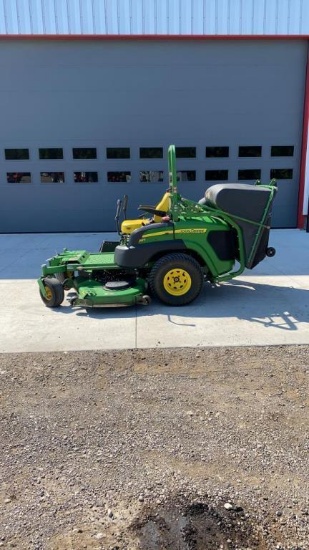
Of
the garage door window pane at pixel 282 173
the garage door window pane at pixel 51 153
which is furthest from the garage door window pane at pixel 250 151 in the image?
the garage door window pane at pixel 51 153

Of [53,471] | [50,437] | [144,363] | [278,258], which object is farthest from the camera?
[278,258]

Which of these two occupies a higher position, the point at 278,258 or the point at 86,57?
the point at 86,57

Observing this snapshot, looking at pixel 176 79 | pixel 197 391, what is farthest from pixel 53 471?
pixel 176 79

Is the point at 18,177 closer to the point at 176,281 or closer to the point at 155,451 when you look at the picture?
the point at 176,281

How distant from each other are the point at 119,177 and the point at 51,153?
1.87 metres

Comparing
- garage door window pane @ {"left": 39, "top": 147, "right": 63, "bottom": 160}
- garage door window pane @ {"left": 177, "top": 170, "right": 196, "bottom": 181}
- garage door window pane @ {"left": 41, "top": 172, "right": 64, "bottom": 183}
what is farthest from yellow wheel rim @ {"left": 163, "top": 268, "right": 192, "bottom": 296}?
garage door window pane @ {"left": 39, "top": 147, "right": 63, "bottom": 160}

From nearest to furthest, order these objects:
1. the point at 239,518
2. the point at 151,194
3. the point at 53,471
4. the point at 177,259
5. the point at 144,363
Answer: the point at 239,518, the point at 53,471, the point at 144,363, the point at 177,259, the point at 151,194

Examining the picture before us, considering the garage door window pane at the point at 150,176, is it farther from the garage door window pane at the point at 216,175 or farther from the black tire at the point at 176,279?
the black tire at the point at 176,279

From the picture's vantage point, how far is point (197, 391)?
365cm

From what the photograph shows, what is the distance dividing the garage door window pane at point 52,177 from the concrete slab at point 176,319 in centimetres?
480

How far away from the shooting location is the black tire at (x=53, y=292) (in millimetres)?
5664

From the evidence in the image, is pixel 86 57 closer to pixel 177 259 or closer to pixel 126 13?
pixel 126 13

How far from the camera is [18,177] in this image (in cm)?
1185

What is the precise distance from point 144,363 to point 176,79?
9.29 m
